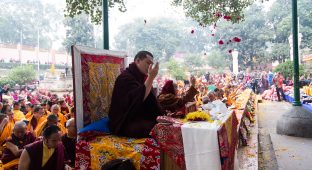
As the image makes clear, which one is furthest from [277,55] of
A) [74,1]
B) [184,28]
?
[74,1]

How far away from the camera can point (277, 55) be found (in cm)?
3703

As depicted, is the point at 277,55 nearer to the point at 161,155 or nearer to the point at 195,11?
the point at 195,11

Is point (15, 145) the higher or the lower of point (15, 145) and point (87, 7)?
the lower

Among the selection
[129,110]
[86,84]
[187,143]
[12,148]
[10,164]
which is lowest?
[10,164]

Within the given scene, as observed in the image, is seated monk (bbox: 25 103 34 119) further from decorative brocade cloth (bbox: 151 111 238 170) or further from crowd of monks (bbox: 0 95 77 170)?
decorative brocade cloth (bbox: 151 111 238 170)

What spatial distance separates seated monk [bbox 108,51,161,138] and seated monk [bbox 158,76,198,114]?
1090mm

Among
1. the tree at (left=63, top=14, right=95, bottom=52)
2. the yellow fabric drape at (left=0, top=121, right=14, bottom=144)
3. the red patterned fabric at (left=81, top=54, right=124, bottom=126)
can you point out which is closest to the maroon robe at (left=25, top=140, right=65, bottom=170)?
the red patterned fabric at (left=81, top=54, right=124, bottom=126)

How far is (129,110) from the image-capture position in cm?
351

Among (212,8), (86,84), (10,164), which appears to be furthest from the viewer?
(212,8)

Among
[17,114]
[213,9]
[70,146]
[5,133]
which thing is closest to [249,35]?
[213,9]

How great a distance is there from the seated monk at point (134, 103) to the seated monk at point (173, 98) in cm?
109

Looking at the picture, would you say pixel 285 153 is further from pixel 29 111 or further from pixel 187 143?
pixel 29 111

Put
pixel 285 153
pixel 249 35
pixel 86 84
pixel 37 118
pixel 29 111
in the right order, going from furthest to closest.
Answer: pixel 249 35, pixel 29 111, pixel 37 118, pixel 285 153, pixel 86 84

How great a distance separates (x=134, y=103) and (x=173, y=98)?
1.69 m
